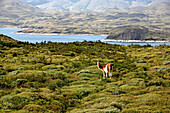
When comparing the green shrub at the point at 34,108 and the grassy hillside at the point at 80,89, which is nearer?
the green shrub at the point at 34,108

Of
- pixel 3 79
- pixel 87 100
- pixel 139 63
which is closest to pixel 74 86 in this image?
pixel 87 100

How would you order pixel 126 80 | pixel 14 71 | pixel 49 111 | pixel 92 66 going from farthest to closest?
pixel 92 66 < pixel 14 71 < pixel 126 80 < pixel 49 111

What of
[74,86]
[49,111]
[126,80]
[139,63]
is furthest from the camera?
[139,63]

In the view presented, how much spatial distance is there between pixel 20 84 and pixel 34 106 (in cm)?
586

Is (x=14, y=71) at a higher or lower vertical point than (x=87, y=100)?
higher

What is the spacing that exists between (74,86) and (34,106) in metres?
5.66

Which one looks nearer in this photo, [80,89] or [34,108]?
[34,108]

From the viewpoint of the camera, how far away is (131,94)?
16.5m

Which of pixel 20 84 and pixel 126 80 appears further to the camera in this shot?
pixel 126 80

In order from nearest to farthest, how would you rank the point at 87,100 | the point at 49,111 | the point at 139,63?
the point at 49,111
the point at 87,100
the point at 139,63

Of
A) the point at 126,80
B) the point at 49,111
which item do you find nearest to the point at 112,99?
the point at 49,111

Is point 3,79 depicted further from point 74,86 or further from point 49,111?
point 49,111

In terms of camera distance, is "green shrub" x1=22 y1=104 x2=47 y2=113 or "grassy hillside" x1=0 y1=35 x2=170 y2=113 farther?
"grassy hillside" x1=0 y1=35 x2=170 y2=113

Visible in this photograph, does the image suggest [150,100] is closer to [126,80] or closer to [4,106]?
[126,80]
